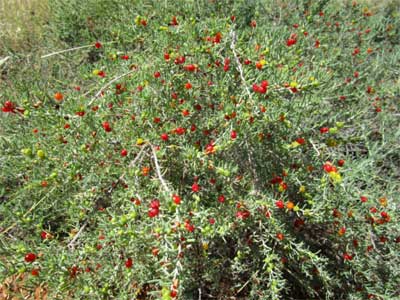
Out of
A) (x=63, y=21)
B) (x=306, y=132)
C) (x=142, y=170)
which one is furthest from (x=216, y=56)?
(x=63, y=21)

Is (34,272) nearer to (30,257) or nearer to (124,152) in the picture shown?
(30,257)

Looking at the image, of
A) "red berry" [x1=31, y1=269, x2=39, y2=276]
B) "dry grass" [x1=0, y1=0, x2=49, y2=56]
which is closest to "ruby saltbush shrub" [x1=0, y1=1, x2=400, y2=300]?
"red berry" [x1=31, y1=269, x2=39, y2=276]

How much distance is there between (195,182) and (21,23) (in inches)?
150

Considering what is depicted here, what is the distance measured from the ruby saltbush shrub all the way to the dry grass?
207cm

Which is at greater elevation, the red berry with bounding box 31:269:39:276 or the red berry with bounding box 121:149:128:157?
the red berry with bounding box 121:149:128:157

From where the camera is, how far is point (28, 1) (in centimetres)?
492

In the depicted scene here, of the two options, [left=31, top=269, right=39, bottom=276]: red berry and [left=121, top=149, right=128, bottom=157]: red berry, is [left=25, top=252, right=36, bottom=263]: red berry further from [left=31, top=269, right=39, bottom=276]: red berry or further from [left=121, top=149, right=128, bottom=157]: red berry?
[left=121, top=149, right=128, bottom=157]: red berry

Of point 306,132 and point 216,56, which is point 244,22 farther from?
point 306,132

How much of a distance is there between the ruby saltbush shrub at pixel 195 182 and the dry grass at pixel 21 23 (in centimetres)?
207

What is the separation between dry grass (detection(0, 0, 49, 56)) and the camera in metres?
4.39

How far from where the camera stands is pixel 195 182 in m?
2.10

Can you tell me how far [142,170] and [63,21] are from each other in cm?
291

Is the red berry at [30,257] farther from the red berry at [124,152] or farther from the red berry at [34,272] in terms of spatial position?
the red berry at [124,152]

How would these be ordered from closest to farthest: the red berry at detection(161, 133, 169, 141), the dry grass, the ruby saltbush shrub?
the ruby saltbush shrub, the red berry at detection(161, 133, 169, 141), the dry grass
